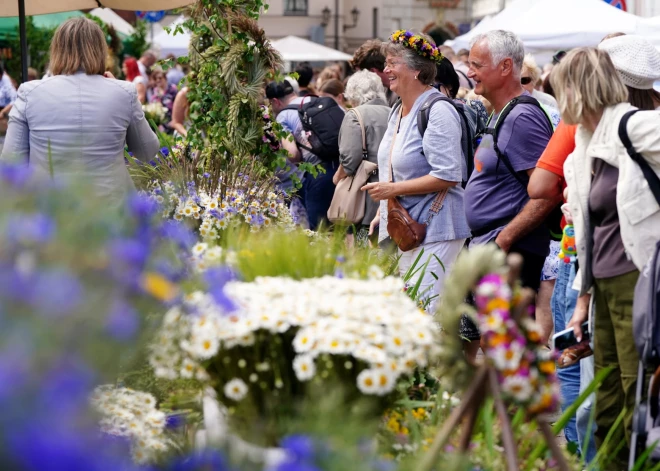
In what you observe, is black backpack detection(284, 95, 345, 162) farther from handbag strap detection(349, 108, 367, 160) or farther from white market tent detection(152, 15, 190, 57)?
white market tent detection(152, 15, 190, 57)

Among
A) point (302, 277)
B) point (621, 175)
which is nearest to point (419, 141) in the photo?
point (621, 175)

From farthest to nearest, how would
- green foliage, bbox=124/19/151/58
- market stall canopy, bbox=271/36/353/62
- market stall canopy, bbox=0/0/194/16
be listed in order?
market stall canopy, bbox=271/36/353/62
green foliage, bbox=124/19/151/58
market stall canopy, bbox=0/0/194/16

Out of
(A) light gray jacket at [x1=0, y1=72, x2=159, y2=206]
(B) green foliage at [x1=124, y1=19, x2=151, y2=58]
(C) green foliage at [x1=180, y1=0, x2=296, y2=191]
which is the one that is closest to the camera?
(A) light gray jacket at [x1=0, y1=72, x2=159, y2=206]

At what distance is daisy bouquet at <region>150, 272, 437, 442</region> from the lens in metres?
1.87

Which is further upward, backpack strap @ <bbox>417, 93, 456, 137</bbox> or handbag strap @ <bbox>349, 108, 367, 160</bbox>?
backpack strap @ <bbox>417, 93, 456, 137</bbox>

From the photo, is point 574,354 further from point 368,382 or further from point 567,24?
point 567,24

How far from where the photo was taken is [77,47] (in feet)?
13.0

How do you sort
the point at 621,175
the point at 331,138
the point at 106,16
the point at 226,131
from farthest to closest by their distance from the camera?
1. the point at 106,16
2. the point at 331,138
3. the point at 226,131
4. the point at 621,175

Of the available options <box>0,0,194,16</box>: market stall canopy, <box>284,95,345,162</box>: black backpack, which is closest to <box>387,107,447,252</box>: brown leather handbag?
<box>0,0,194,16</box>: market stall canopy

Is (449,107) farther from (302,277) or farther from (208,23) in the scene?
(302,277)

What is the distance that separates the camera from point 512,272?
5.78 feet

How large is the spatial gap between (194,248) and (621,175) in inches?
54.0

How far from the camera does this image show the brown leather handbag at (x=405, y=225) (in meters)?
4.38

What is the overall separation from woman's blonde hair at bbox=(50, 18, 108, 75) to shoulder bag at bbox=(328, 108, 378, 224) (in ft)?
6.62
